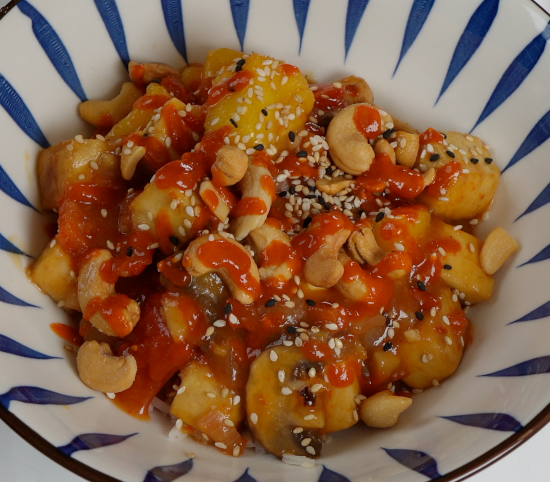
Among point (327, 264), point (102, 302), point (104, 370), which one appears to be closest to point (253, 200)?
point (327, 264)

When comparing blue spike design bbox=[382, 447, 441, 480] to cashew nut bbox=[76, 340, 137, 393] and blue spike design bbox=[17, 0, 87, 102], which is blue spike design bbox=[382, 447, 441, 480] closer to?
cashew nut bbox=[76, 340, 137, 393]

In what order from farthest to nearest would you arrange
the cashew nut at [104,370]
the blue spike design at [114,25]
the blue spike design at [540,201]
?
the blue spike design at [114,25] < the blue spike design at [540,201] < the cashew nut at [104,370]

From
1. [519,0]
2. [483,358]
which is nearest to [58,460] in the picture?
[483,358]

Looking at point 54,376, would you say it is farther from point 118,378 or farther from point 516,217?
point 516,217

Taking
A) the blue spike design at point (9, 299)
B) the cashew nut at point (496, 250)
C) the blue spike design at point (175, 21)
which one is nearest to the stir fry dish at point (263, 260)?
the cashew nut at point (496, 250)

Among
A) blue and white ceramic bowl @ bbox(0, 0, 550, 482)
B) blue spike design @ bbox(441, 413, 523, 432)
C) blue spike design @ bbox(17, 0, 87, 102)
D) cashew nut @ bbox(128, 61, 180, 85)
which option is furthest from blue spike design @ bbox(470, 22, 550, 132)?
blue spike design @ bbox(17, 0, 87, 102)

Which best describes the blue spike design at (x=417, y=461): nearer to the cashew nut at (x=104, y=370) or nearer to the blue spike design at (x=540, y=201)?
the cashew nut at (x=104, y=370)

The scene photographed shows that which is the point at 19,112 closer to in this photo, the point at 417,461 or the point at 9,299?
the point at 9,299
